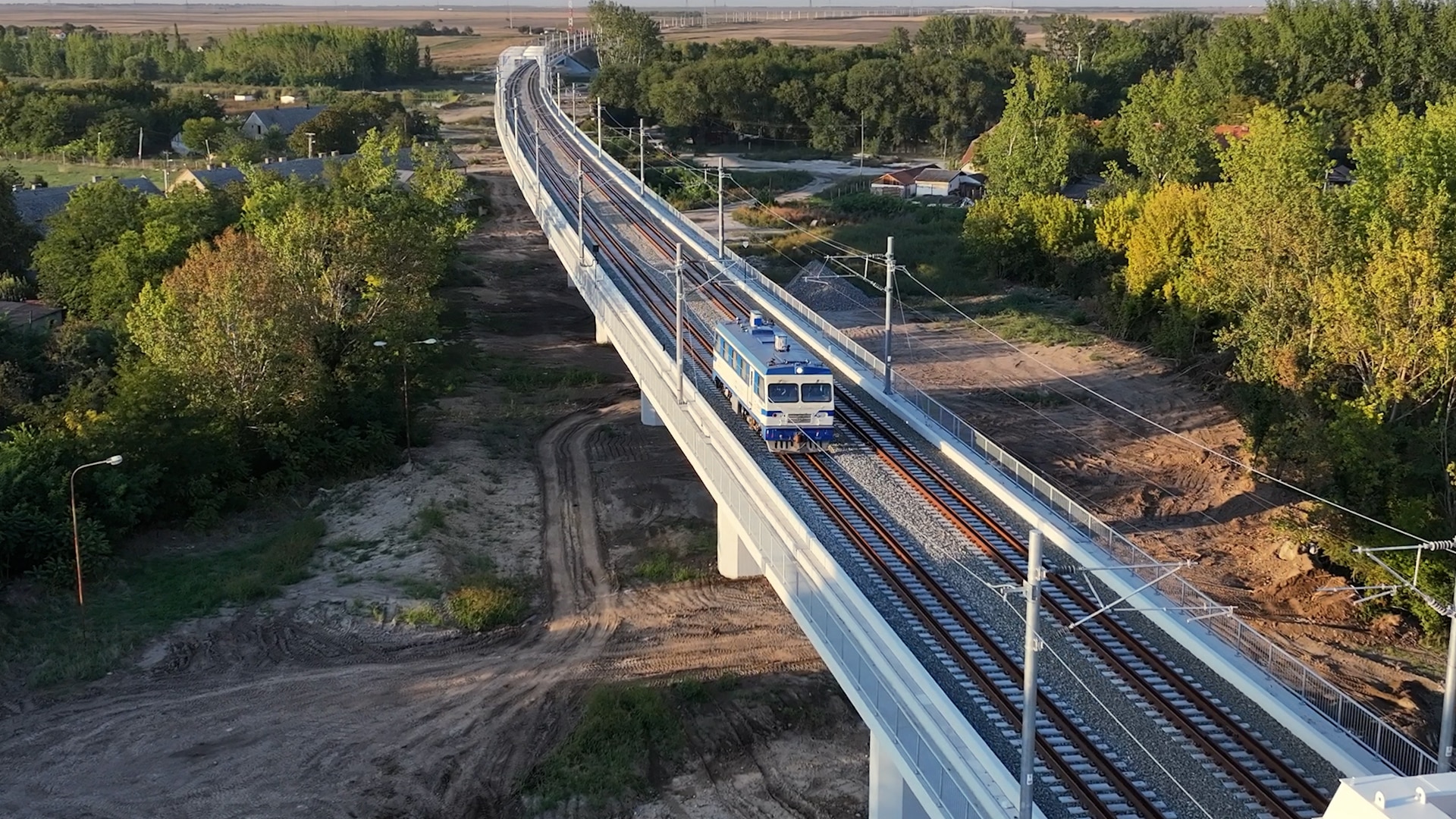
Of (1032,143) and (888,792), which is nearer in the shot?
(888,792)

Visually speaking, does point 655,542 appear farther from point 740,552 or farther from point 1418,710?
point 1418,710

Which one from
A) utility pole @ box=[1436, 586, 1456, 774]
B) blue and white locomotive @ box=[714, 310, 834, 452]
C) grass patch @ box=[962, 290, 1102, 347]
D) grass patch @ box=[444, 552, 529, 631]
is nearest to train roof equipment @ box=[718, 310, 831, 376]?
blue and white locomotive @ box=[714, 310, 834, 452]

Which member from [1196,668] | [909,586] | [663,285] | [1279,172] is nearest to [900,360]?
[663,285]

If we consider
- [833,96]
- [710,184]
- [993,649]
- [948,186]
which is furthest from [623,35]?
[993,649]

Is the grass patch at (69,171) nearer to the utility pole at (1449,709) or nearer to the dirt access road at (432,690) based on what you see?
the dirt access road at (432,690)

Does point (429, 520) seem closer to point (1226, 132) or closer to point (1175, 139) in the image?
point (1175, 139)

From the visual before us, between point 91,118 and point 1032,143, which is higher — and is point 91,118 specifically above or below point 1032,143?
below

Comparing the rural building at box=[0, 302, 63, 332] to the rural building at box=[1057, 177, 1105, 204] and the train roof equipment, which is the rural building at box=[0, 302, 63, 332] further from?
the rural building at box=[1057, 177, 1105, 204]
